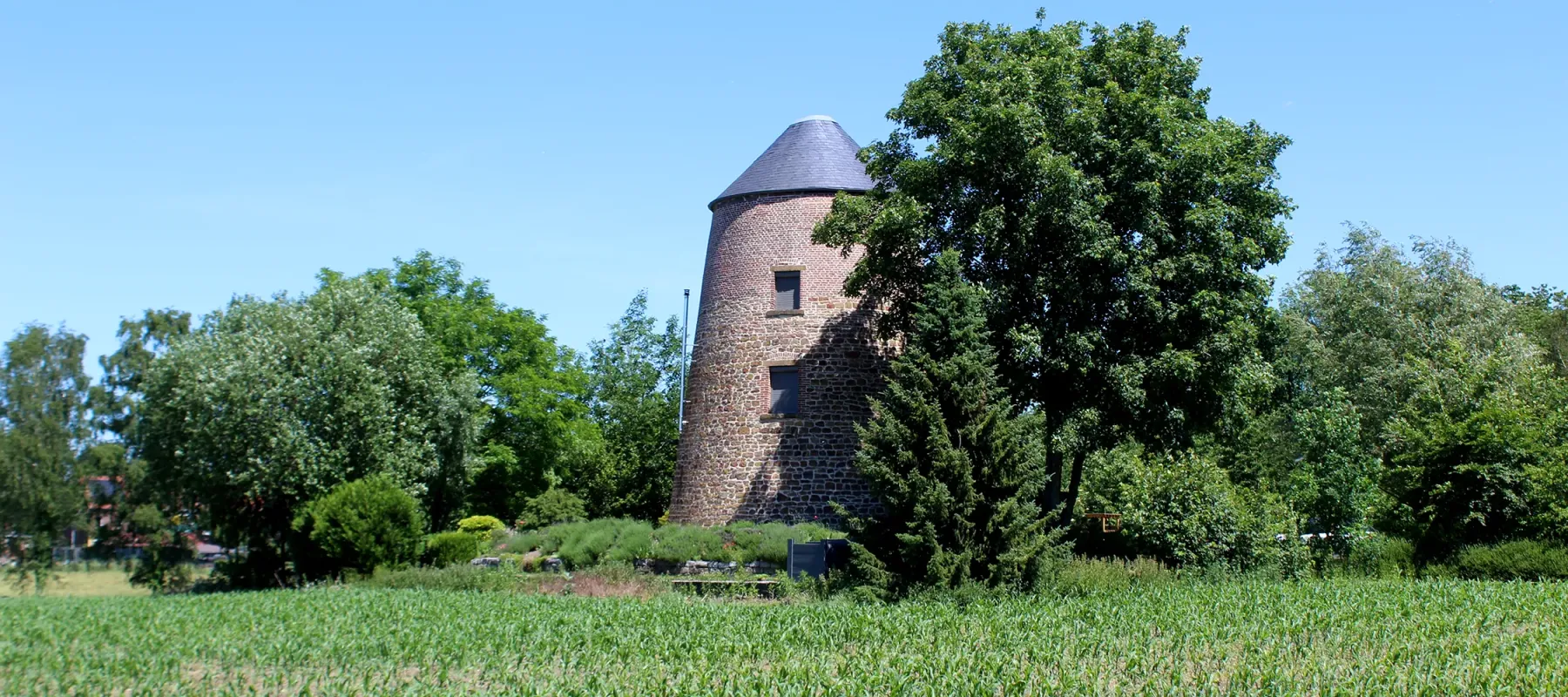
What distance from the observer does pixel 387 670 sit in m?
11.2

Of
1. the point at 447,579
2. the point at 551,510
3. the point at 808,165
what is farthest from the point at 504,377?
the point at 447,579

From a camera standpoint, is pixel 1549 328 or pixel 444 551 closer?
pixel 444 551

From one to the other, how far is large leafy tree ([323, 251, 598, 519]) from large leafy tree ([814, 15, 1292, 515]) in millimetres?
18643

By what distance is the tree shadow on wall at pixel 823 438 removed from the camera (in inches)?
1109

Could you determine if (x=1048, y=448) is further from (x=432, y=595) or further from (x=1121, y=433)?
(x=432, y=595)

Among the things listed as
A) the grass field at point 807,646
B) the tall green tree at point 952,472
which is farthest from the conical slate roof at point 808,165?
the grass field at point 807,646

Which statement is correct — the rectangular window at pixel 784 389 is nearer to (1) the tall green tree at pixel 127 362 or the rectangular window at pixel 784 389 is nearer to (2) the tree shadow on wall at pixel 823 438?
(2) the tree shadow on wall at pixel 823 438

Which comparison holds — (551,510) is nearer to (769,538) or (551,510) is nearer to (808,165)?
(769,538)

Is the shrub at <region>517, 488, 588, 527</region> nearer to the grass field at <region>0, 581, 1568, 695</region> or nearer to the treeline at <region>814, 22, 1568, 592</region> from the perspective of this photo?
the treeline at <region>814, 22, 1568, 592</region>

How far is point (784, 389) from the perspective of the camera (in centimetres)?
2892

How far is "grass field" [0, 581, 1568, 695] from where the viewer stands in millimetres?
10586

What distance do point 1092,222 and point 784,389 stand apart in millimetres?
9360

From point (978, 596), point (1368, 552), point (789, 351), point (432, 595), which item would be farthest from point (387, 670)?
point (1368, 552)

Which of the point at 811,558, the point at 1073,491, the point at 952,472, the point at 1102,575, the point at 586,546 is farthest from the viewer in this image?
the point at 1073,491
